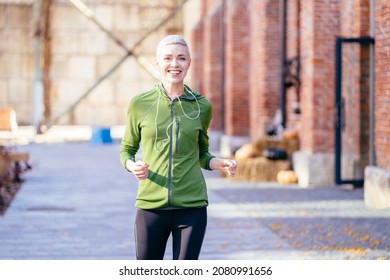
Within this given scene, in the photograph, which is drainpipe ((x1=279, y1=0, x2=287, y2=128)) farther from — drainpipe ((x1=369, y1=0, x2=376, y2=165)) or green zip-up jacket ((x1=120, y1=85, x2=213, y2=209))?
green zip-up jacket ((x1=120, y1=85, x2=213, y2=209))

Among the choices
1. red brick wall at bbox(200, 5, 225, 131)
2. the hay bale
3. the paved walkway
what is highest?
red brick wall at bbox(200, 5, 225, 131)

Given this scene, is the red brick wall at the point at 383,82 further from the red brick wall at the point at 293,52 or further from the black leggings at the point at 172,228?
the black leggings at the point at 172,228

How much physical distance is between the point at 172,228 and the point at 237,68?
1723cm

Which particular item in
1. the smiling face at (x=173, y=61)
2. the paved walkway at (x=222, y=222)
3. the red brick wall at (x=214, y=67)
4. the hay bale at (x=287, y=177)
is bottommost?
the hay bale at (x=287, y=177)

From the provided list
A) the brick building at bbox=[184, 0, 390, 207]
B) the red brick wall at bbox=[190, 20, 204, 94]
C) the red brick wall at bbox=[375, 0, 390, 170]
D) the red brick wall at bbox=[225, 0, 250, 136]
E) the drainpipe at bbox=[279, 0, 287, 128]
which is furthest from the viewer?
Result: the red brick wall at bbox=[190, 20, 204, 94]

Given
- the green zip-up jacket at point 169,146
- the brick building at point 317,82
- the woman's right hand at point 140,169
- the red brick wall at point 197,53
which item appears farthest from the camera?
the red brick wall at point 197,53

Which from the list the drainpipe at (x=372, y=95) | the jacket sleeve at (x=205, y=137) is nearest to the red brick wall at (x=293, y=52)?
the drainpipe at (x=372, y=95)

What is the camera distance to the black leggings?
4.10 m

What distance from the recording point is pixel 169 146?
409 cm

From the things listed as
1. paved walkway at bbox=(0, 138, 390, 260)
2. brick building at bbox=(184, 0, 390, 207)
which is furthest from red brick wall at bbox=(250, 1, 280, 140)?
paved walkway at bbox=(0, 138, 390, 260)

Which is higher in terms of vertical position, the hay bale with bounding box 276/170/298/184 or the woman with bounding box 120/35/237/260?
the woman with bounding box 120/35/237/260

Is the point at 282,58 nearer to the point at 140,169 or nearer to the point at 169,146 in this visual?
the point at 169,146

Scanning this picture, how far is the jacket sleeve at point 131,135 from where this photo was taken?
13.5 ft

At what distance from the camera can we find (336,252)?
802 centimetres
